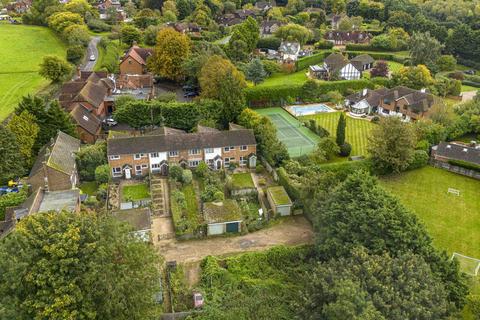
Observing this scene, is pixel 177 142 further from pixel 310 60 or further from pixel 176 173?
pixel 310 60

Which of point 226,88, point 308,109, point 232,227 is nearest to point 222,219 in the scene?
point 232,227

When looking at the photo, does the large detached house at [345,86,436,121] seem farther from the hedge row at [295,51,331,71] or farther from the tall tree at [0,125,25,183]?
the tall tree at [0,125,25,183]

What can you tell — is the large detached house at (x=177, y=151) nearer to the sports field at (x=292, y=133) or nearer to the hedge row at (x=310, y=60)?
the sports field at (x=292, y=133)

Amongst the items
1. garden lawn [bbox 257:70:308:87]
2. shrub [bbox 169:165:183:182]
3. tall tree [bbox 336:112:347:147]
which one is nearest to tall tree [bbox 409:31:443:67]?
garden lawn [bbox 257:70:308:87]


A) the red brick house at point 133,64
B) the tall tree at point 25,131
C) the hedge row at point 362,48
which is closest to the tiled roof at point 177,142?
the tall tree at point 25,131

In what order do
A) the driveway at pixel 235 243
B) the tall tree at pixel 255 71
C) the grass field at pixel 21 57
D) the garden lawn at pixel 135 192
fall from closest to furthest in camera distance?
the driveway at pixel 235 243 → the garden lawn at pixel 135 192 → the grass field at pixel 21 57 → the tall tree at pixel 255 71

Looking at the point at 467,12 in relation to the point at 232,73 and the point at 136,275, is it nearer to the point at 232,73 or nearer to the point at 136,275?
the point at 232,73
